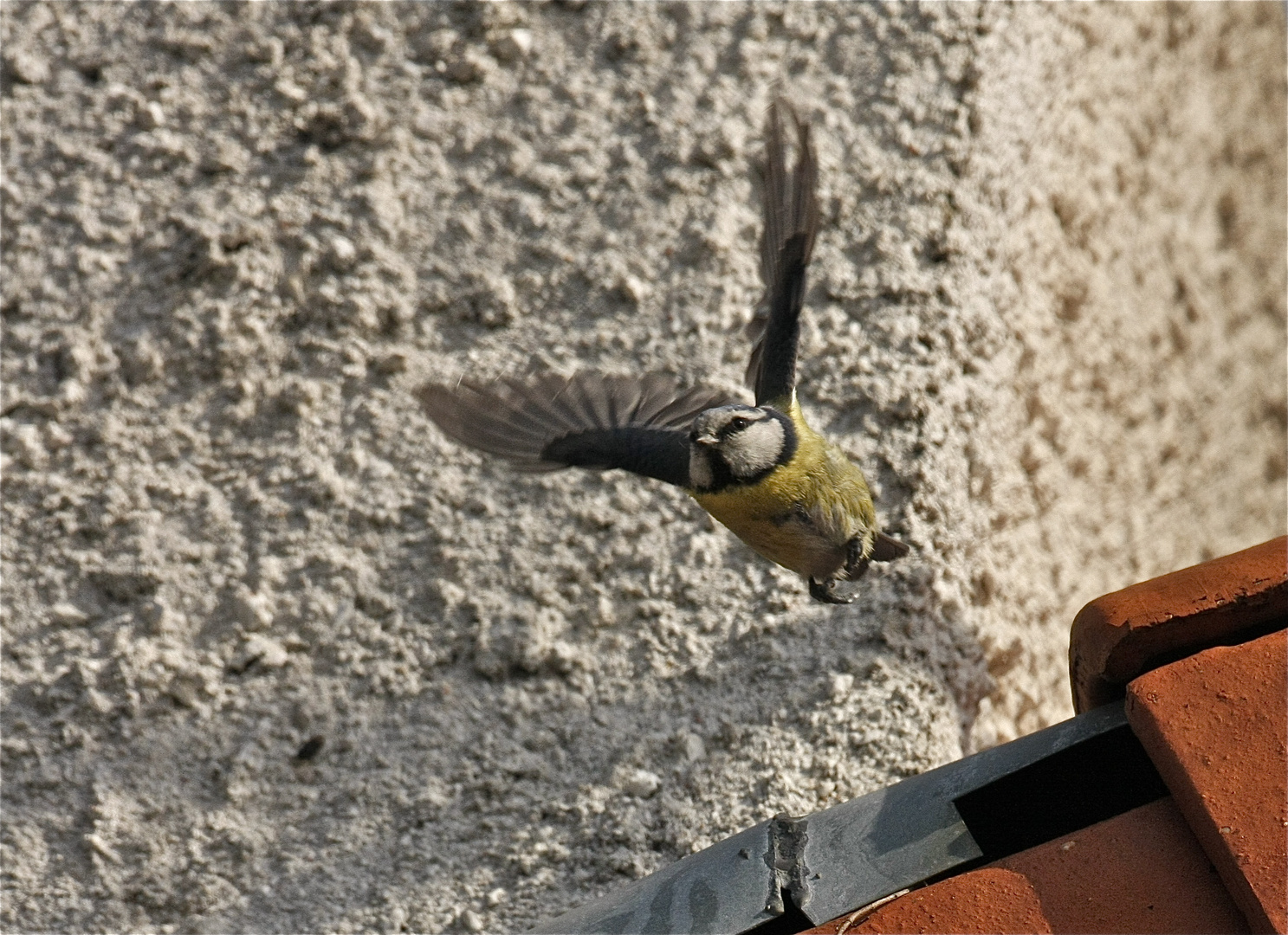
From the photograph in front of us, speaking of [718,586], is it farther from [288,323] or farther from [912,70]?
[912,70]

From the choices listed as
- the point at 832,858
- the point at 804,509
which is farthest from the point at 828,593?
the point at 832,858

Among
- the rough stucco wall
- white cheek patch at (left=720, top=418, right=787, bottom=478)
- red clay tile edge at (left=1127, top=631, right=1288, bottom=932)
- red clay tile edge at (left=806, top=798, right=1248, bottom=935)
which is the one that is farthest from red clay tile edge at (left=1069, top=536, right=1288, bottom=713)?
white cheek patch at (left=720, top=418, right=787, bottom=478)

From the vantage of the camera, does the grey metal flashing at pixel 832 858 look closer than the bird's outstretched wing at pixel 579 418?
Yes

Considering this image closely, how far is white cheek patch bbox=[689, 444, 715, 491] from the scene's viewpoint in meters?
1.83

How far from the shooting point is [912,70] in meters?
2.16

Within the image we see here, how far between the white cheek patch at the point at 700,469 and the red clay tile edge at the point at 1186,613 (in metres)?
0.71

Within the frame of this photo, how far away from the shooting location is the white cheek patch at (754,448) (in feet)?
6.06

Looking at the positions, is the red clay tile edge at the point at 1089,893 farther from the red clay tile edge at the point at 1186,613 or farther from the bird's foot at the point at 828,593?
the bird's foot at the point at 828,593

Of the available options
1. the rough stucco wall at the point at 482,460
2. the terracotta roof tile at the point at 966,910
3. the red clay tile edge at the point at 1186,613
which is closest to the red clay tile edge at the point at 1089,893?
the terracotta roof tile at the point at 966,910

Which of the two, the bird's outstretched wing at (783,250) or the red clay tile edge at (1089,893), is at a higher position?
the bird's outstretched wing at (783,250)

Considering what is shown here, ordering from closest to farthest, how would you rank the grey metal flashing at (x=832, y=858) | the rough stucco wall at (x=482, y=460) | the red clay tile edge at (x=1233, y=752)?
the red clay tile edge at (x=1233, y=752) → the grey metal flashing at (x=832, y=858) → the rough stucco wall at (x=482, y=460)

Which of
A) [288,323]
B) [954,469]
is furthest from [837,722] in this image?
[288,323]

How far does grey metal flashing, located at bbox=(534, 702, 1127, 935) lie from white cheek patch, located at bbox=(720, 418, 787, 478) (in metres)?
0.69

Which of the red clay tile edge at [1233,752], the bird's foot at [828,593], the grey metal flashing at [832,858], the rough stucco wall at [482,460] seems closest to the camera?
the red clay tile edge at [1233,752]
